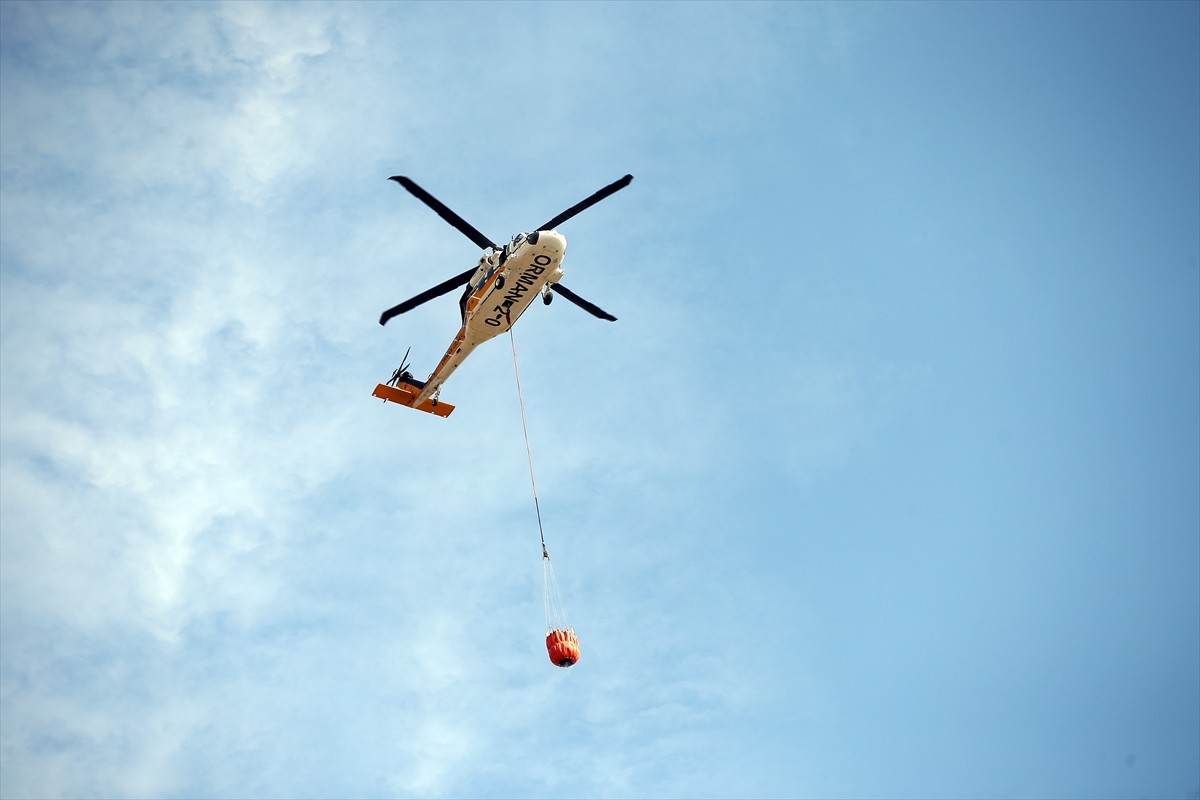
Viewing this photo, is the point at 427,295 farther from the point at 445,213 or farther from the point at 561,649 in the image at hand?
the point at 561,649

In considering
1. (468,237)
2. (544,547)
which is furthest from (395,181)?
(544,547)

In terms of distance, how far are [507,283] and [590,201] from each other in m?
4.06

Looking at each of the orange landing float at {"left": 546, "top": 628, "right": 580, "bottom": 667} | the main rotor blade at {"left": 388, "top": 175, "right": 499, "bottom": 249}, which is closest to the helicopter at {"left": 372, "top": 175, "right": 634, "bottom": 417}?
the main rotor blade at {"left": 388, "top": 175, "right": 499, "bottom": 249}

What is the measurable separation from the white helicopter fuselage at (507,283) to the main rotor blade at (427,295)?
0.40 m

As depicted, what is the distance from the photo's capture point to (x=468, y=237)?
36000 mm

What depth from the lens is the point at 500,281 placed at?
118ft

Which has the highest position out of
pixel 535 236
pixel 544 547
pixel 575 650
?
pixel 535 236

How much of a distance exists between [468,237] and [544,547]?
1126cm

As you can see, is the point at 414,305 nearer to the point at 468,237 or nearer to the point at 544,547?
the point at 468,237

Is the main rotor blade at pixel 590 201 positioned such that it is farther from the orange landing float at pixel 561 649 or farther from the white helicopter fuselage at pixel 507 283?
the orange landing float at pixel 561 649

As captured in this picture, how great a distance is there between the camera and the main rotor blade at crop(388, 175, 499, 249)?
1325 inches

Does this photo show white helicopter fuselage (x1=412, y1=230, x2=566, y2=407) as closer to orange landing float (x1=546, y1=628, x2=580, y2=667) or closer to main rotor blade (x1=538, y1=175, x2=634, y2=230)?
main rotor blade (x1=538, y1=175, x2=634, y2=230)

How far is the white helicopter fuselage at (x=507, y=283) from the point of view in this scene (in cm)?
3453

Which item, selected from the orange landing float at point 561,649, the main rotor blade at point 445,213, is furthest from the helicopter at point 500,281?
the orange landing float at point 561,649
